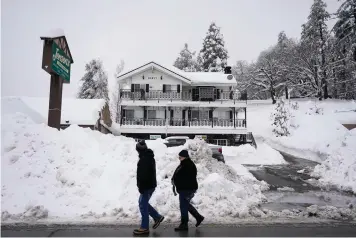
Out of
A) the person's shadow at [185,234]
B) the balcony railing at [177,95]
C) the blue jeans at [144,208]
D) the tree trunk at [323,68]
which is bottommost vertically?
the person's shadow at [185,234]

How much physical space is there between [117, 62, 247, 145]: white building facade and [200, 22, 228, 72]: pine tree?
15854 millimetres

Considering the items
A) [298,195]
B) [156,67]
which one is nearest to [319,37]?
[156,67]

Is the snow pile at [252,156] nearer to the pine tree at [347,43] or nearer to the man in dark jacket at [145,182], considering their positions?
the man in dark jacket at [145,182]

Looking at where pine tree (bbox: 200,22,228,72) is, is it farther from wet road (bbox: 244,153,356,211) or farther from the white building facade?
wet road (bbox: 244,153,356,211)

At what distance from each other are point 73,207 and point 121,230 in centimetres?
206

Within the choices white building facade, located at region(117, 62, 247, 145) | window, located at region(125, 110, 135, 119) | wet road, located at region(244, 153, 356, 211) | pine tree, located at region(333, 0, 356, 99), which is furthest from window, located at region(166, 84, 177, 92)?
pine tree, located at region(333, 0, 356, 99)

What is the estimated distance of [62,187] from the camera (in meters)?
8.28

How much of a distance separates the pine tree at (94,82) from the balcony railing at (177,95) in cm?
1459

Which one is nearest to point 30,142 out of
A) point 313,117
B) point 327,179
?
point 327,179

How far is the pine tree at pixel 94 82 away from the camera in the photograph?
46406mm

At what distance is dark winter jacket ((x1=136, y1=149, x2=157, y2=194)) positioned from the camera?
5.91 m

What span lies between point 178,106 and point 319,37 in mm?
28840

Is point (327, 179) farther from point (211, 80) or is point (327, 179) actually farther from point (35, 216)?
point (211, 80)

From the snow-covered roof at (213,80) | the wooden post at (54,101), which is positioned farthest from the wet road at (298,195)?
the snow-covered roof at (213,80)
